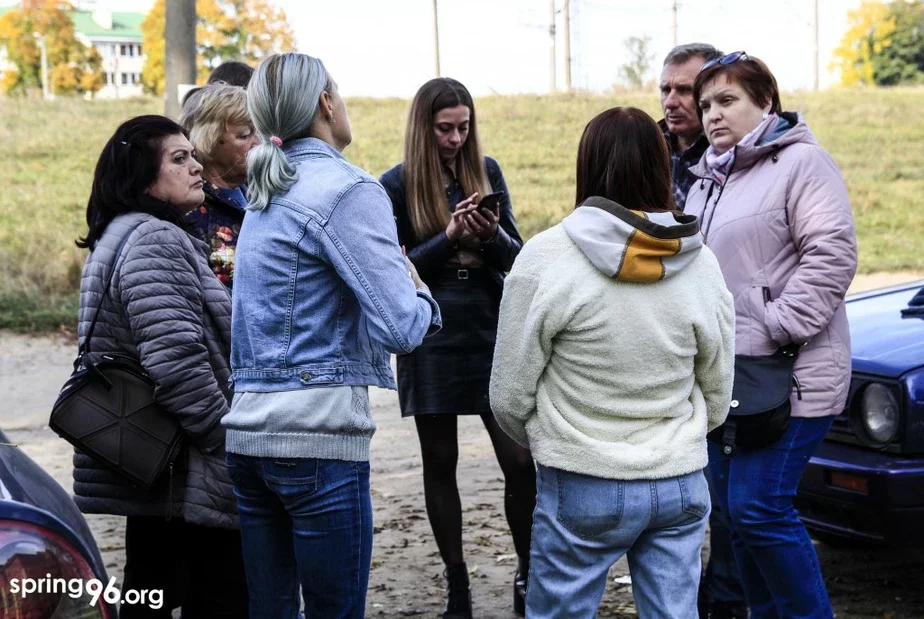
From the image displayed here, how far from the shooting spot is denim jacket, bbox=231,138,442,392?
2834mm

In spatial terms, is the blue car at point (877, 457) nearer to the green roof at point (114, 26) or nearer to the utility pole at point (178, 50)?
the utility pole at point (178, 50)

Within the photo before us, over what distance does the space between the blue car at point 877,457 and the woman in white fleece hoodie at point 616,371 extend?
55.9 inches

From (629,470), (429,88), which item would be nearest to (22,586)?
(629,470)

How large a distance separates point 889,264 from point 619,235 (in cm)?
1459

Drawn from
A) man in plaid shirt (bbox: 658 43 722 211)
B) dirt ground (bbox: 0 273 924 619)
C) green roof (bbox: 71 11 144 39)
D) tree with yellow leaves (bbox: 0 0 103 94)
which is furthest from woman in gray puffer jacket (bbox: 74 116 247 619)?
green roof (bbox: 71 11 144 39)

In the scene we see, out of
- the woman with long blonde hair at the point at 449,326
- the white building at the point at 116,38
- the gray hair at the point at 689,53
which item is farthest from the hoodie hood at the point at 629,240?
the white building at the point at 116,38

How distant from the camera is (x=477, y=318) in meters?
4.57

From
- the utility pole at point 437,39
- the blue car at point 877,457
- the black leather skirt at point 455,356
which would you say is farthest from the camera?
the utility pole at point 437,39

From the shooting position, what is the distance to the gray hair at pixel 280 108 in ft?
9.57

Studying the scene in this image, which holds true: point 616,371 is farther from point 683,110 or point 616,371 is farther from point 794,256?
point 683,110

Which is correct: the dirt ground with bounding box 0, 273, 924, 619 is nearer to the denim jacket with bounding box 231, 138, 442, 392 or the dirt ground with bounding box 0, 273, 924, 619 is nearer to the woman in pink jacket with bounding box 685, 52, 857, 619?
the woman in pink jacket with bounding box 685, 52, 857, 619

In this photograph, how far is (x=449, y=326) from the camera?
4.56 metres

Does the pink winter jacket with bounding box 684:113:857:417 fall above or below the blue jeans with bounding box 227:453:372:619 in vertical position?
above

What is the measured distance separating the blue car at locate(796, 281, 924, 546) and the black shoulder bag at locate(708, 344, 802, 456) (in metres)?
0.73
